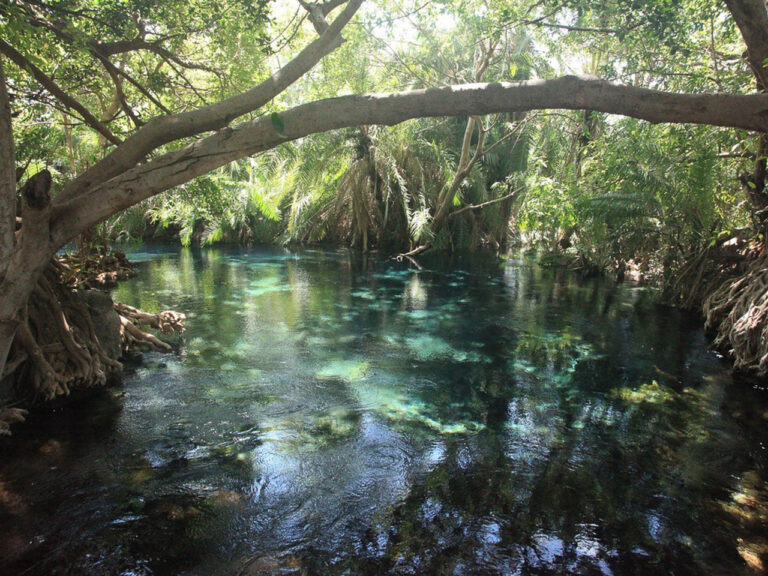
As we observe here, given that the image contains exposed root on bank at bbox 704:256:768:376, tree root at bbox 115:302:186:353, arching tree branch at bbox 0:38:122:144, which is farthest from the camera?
tree root at bbox 115:302:186:353

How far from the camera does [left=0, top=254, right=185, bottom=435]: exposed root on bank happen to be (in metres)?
5.49

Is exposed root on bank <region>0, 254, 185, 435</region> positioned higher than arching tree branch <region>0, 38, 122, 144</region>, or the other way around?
arching tree branch <region>0, 38, 122, 144</region>

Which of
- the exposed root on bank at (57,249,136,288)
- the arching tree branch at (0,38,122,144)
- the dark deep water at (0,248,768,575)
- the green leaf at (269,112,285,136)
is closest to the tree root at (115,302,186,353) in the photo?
the dark deep water at (0,248,768,575)

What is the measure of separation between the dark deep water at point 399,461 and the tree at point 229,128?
1.70 metres

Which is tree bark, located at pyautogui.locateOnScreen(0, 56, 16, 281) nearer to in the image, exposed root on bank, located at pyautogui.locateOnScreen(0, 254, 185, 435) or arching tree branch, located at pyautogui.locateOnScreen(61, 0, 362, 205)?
arching tree branch, located at pyautogui.locateOnScreen(61, 0, 362, 205)

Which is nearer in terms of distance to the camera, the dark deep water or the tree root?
the dark deep water

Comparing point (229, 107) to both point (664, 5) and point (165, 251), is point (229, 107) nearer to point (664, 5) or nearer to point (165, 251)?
point (664, 5)

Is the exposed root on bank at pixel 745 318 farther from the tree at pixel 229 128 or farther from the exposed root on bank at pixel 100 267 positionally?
the exposed root on bank at pixel 100 267

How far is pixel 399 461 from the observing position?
188 inches

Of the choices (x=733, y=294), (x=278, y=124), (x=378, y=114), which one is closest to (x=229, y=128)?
(x=278, y=124)

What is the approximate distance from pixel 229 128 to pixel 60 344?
3434 millimetres

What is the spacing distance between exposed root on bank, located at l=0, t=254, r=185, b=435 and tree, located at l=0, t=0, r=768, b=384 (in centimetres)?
119

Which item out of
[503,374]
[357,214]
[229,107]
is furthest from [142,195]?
[357,214]

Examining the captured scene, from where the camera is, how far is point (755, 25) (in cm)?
490
